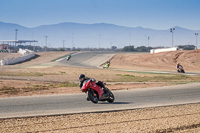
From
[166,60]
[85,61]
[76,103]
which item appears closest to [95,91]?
[76,103]

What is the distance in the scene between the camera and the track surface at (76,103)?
11.9 metres

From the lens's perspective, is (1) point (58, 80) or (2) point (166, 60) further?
(2) point (166, 60)

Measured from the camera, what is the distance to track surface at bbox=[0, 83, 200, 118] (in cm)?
1187

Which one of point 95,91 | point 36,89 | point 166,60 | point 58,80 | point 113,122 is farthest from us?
point 166,60

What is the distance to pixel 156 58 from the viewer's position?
7425 centimetres

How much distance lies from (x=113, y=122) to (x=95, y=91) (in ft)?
13.3

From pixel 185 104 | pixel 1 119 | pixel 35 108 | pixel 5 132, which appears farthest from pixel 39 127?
pixel 185 104

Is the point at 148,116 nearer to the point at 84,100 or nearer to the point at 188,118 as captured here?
the point at 188,118

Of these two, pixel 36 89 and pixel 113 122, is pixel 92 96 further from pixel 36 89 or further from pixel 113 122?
pixel 36 89

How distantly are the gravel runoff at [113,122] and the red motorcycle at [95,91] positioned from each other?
2082mm

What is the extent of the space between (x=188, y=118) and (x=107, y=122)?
9.32ft

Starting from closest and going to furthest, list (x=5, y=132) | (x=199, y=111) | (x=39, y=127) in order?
(x=5, y=132)
(x=39, y=127)
(x=199, y=111)

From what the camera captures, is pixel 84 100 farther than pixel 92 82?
Yes

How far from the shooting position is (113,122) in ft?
32.7
